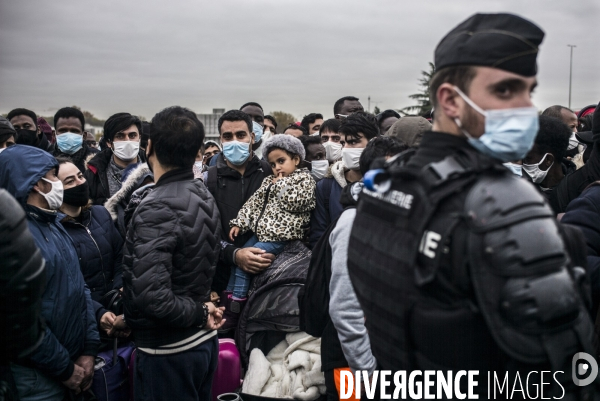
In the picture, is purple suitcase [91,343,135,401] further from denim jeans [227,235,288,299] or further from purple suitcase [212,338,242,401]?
denim jeans [227,235,288,299]

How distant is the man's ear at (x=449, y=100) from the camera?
1.76 meters

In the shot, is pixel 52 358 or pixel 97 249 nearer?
pixel 52 358

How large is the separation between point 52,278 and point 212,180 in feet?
6.91

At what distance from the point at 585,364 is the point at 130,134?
538cm

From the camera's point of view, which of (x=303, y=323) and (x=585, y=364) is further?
(x=303, y=323)

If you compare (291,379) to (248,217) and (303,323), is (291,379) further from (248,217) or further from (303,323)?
(248,217)

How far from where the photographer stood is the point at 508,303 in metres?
1.48

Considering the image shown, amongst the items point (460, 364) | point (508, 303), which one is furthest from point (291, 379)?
point (508, 303)

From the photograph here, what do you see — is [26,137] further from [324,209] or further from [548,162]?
[548,162]

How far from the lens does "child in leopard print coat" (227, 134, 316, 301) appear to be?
176 inches

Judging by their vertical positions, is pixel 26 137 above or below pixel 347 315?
above

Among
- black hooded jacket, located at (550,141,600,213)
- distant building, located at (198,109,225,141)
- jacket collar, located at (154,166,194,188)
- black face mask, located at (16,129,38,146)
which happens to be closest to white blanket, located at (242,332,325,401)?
jacket collar, located at (154,166,194,188)

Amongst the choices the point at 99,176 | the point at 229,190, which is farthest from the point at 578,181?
the point at 99,176

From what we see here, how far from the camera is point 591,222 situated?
277 centimetres
